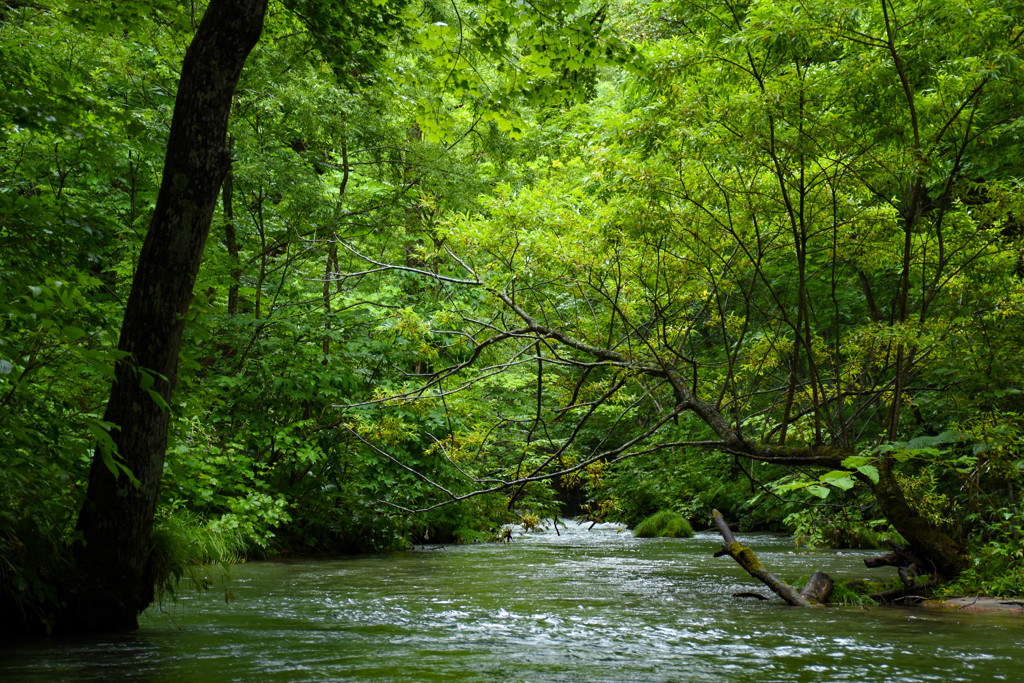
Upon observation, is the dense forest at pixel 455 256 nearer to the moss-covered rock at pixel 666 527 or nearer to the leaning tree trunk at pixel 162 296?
the leaning tree trunk at pixel 162 296

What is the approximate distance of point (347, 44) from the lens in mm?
7047

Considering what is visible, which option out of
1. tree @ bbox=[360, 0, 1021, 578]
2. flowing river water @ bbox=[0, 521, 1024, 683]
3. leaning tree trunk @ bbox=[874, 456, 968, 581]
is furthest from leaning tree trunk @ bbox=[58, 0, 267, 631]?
leaning tree trunk @ bbox=[874, 456, 968, 581]

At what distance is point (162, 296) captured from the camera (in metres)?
5.11

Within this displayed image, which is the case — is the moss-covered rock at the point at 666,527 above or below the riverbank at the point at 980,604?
above

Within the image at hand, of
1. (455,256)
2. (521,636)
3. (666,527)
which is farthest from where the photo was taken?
(666,527)

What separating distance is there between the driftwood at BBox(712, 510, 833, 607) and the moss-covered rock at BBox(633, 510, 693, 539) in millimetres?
9125

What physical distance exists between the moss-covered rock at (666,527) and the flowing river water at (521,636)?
7011 millimetres

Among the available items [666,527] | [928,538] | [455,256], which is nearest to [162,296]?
[455,256]

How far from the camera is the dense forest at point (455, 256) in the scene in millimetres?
5133

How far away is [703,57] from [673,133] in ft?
2.64

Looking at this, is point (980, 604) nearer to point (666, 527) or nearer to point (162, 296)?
point (162, 296)

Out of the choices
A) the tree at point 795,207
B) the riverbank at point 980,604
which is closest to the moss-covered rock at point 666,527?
the tree at point 795,207

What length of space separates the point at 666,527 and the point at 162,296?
48.3 feet

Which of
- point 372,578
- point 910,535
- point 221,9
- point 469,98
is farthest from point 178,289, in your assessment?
point 910,535
